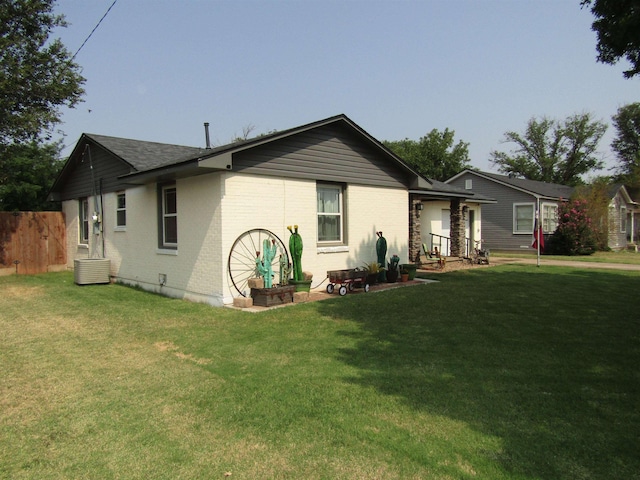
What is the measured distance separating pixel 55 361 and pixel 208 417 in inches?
116

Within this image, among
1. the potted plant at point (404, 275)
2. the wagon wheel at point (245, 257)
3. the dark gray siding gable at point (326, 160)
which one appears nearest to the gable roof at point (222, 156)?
the dark gray siding gable at point (326, 160)

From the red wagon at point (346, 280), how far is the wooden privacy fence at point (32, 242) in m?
11.9

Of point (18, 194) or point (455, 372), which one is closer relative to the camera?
point (455, 372)

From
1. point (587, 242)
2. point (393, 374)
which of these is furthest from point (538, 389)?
point (587, 242)

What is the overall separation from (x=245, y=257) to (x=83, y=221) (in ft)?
31.7

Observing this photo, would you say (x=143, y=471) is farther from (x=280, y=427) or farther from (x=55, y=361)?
(x=55, y=361)

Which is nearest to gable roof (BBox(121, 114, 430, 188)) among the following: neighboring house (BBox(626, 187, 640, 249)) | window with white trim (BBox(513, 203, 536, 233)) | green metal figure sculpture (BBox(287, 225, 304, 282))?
green metal figure sculpture (BBox(287, 225, 304, 282))

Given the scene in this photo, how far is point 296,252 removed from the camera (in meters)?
9.80

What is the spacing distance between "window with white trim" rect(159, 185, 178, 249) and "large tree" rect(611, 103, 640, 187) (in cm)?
5520

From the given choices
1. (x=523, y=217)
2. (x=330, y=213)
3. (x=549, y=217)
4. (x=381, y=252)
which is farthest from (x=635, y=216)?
(x=330, y=213)

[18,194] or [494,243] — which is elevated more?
[18,194]

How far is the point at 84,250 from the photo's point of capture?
15.6 meters

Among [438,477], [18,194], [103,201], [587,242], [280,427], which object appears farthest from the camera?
[587,242]

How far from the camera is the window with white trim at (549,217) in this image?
25.4 meters
